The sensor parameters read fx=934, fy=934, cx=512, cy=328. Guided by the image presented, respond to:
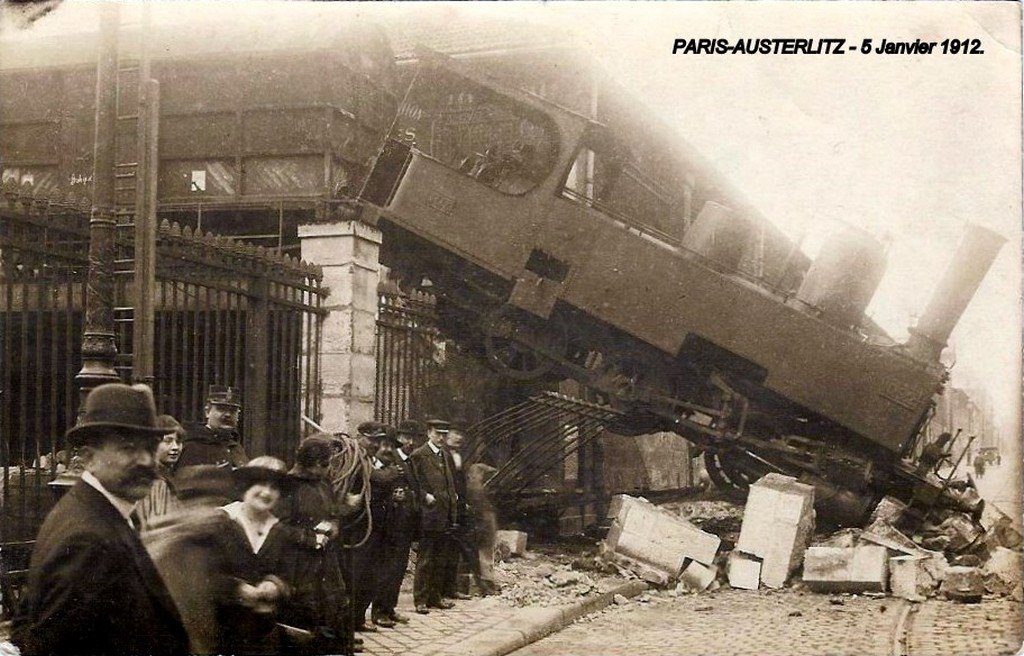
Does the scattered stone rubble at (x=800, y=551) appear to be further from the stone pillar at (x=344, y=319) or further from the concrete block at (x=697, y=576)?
the stone pillar at (x=344, y=319)

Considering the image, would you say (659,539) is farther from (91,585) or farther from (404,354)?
(91,585)

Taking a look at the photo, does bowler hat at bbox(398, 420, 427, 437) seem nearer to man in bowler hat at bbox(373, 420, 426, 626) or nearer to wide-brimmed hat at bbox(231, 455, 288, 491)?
man in bowler hat at bbox(373, 420, 426, 626)

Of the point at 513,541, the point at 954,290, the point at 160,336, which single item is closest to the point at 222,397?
the point at 160,336

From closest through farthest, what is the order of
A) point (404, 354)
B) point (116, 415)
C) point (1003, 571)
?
point (116, 415), point (1003, 571), point (404, 354)

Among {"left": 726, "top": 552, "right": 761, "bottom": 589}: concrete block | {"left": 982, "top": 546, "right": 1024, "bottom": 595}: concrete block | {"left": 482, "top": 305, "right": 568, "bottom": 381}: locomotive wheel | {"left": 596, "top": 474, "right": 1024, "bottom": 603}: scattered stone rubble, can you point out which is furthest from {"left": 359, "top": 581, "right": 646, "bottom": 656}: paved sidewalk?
{"left": 982, "top": 546, "right": 1024, "bottom": 595}: concrete block

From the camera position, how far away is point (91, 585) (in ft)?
11.3

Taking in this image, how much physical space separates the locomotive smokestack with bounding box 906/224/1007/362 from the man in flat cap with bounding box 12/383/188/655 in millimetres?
5715

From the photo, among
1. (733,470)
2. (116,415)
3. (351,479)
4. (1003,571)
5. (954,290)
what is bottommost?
(1003,571)

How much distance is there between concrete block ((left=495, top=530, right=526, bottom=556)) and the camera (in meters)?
8.62

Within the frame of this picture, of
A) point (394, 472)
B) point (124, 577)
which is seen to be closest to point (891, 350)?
point (394, 472)

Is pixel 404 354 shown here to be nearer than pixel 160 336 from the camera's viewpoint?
No

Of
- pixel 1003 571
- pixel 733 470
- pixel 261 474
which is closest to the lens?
pixel 261 474

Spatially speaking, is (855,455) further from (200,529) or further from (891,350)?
(200,529)

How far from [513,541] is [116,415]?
530cm
